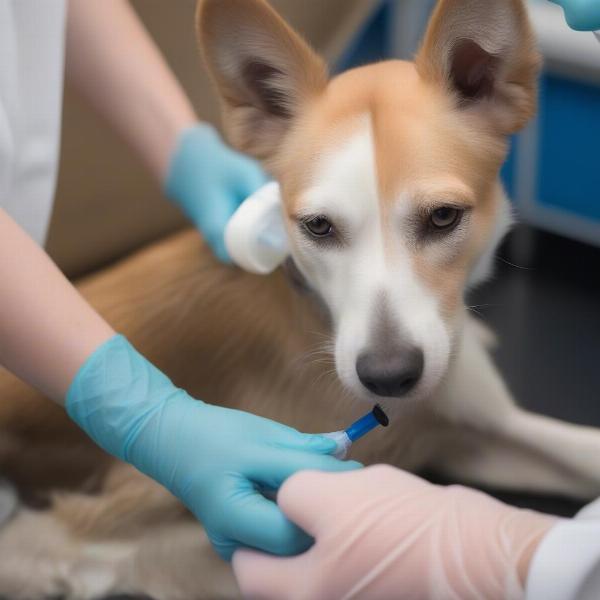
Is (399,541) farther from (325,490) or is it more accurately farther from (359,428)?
(359,428)

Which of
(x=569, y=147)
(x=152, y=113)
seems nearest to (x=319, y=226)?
(x=152, y=113)

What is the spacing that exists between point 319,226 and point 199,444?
265 millimetres

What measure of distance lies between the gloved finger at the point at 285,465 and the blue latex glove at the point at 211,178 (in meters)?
0.44

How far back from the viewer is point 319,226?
0.95 meters

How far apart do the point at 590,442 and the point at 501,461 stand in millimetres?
127

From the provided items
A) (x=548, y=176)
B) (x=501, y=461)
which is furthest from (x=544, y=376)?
(x=548, y=176)

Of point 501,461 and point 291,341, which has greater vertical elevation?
point 291,341

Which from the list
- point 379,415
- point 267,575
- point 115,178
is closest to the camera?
point 267,575

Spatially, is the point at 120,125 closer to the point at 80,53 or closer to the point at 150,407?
the point at 80,53

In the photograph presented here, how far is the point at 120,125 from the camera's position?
128cm

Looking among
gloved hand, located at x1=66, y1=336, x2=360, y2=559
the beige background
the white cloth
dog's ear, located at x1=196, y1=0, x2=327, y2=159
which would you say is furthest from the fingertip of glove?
the beige background

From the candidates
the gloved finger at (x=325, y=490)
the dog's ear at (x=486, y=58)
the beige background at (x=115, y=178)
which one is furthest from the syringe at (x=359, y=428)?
the beige background at (x=115, y=178)

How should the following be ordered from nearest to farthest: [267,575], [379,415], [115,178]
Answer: [267,575] < [379,415] < [115,178]

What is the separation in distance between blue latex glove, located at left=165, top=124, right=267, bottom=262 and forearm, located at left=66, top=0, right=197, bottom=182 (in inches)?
1.0
